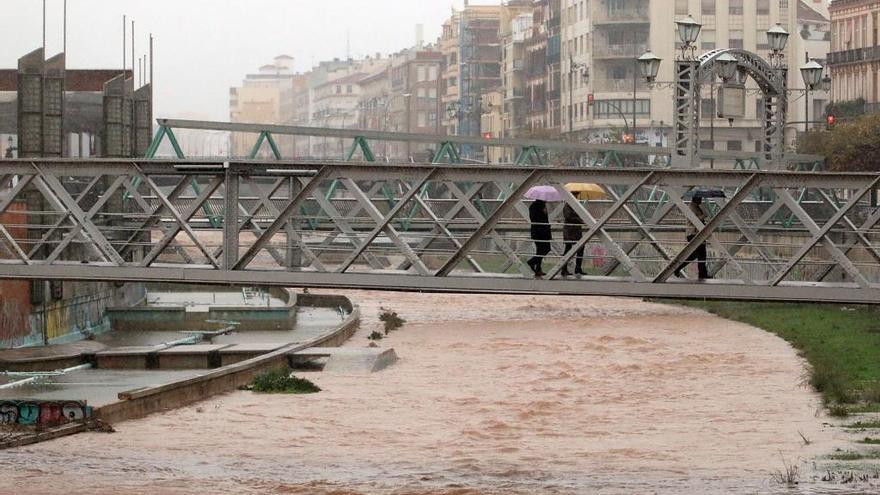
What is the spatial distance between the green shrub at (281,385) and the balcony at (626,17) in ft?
288

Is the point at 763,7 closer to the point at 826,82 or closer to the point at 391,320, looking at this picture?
the point at 826,82

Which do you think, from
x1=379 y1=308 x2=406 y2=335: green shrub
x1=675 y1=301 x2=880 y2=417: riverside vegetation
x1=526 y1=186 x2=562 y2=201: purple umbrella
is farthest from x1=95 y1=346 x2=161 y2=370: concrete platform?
x1=526 y1=186 x2=562 y2=201: purple umbrella

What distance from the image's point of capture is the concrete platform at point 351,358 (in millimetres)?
47062

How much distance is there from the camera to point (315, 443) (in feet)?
113

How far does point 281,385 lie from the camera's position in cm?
4256

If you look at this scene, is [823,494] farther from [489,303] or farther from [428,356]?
[489,303]

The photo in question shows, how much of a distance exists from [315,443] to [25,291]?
19.7 meters

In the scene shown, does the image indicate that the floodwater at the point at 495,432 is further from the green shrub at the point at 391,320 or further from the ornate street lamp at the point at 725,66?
the ornate street lamp at the point at 725,66

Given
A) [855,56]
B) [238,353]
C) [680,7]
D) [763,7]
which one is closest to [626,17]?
[680,7]

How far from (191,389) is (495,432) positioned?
22.7 ft

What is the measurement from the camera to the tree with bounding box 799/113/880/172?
83.7 m

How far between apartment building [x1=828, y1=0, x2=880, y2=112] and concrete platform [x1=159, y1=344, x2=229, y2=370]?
58.1m

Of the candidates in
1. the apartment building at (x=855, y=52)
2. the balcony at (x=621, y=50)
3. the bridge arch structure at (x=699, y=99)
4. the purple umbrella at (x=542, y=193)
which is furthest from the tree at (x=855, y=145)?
the purple umbrella at (x=542, y=193)

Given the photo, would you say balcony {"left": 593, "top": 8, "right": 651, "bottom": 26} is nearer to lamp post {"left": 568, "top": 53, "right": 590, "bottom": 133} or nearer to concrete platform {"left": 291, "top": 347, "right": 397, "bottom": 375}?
lamp post {"left": 568, "top": 53, "right": 590, "bottom": 133}
